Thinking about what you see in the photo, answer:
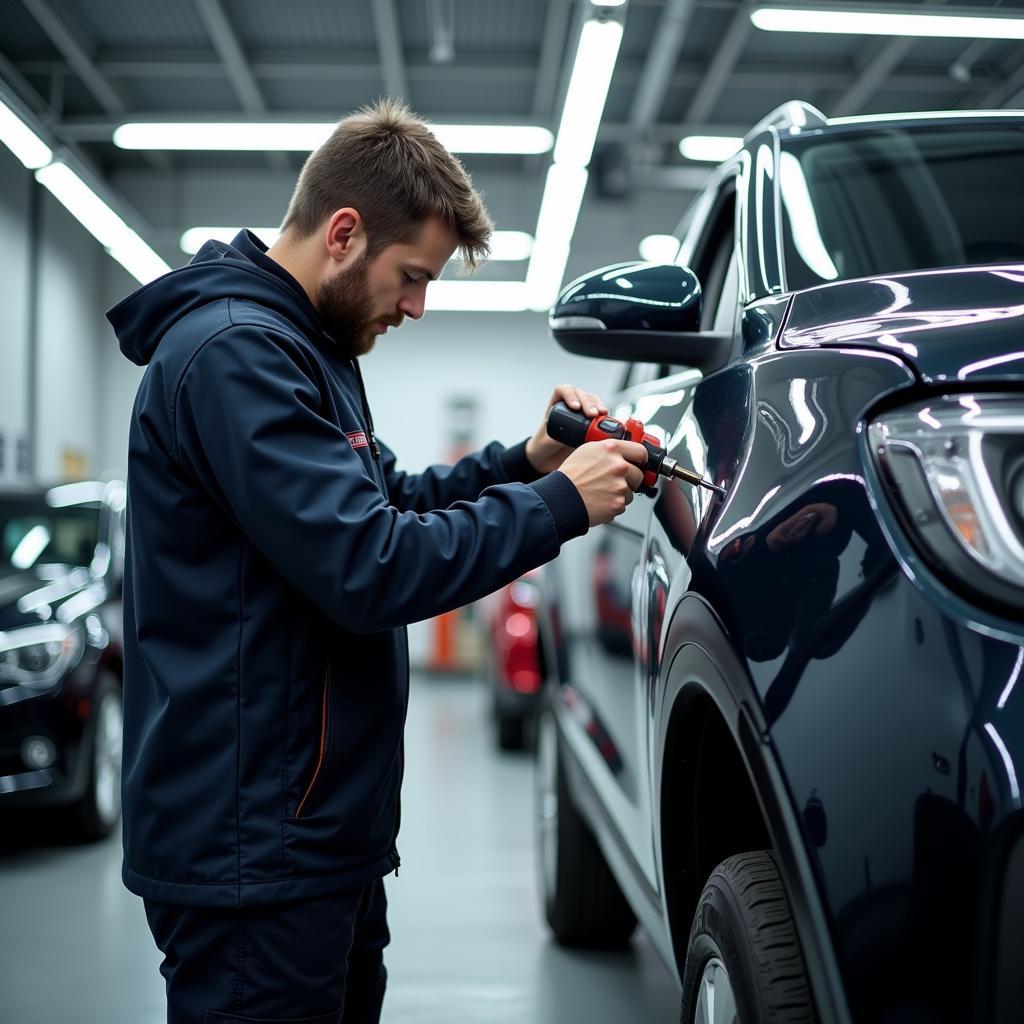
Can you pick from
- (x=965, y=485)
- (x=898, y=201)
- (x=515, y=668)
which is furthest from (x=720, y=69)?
(x=965, y=485)

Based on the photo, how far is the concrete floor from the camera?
9.13ft

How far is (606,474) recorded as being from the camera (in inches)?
55.8

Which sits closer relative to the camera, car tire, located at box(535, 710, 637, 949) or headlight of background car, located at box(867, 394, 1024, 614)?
headlight of background car, located at box(867, 394, 1024, 614)

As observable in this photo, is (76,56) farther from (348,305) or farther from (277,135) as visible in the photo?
(348,305)

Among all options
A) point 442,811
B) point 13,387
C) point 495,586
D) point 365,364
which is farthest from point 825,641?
point 365,364

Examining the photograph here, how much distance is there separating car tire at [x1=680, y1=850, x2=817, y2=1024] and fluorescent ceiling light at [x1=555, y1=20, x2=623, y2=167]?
16.6ft

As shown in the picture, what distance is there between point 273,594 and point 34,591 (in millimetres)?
3449

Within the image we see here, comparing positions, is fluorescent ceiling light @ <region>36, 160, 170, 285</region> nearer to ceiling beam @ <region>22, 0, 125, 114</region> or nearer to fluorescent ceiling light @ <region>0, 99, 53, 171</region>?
fluorescent ceiling light @ <region>0, 99, 53, 171</region>

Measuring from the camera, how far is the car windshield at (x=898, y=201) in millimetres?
1662

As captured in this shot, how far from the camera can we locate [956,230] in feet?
5.72

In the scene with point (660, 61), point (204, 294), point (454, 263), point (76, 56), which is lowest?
point (204, 294)

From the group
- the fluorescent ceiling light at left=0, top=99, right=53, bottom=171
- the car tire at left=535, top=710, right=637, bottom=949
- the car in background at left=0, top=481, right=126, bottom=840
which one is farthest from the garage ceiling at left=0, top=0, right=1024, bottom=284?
the car tire at left=535, top=710, right=637, bottom=949

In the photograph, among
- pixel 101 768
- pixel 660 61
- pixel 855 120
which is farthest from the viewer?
pixel 660 61

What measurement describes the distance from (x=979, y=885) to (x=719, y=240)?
1538mm
